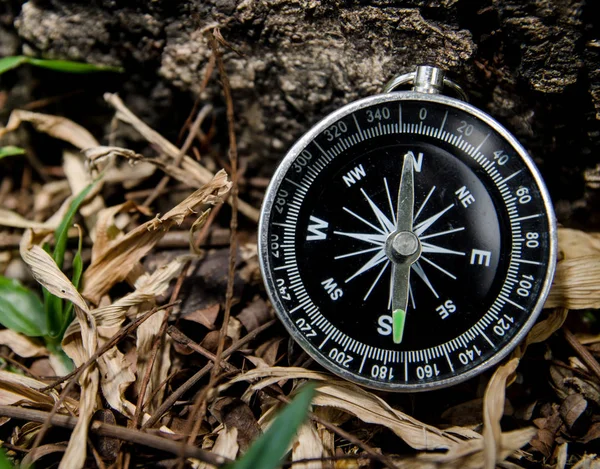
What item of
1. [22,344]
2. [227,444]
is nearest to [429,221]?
[227,444]

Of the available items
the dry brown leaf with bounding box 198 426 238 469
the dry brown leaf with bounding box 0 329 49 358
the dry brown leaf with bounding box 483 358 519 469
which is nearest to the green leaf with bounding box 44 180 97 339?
the dry brown leaf with bounding box 0 329 49 358

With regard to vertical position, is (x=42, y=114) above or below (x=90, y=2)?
below

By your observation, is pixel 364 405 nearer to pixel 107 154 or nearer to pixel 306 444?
pixel 306 444

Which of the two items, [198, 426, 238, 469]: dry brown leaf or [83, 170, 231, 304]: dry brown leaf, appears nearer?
[198, 426, 238, 469]: dry brown leaf

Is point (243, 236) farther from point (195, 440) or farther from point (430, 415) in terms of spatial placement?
point (430, 415)

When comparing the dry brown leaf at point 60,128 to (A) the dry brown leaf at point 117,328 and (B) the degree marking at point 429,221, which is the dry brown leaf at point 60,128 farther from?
(B) the degree marking at point 429,221

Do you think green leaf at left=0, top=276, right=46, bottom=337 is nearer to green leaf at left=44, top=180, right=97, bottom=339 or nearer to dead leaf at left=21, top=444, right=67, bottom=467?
green leaf at left=44, top=180, right=97, bottom=339

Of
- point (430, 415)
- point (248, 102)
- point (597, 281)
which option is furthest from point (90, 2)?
point (597, 281)
